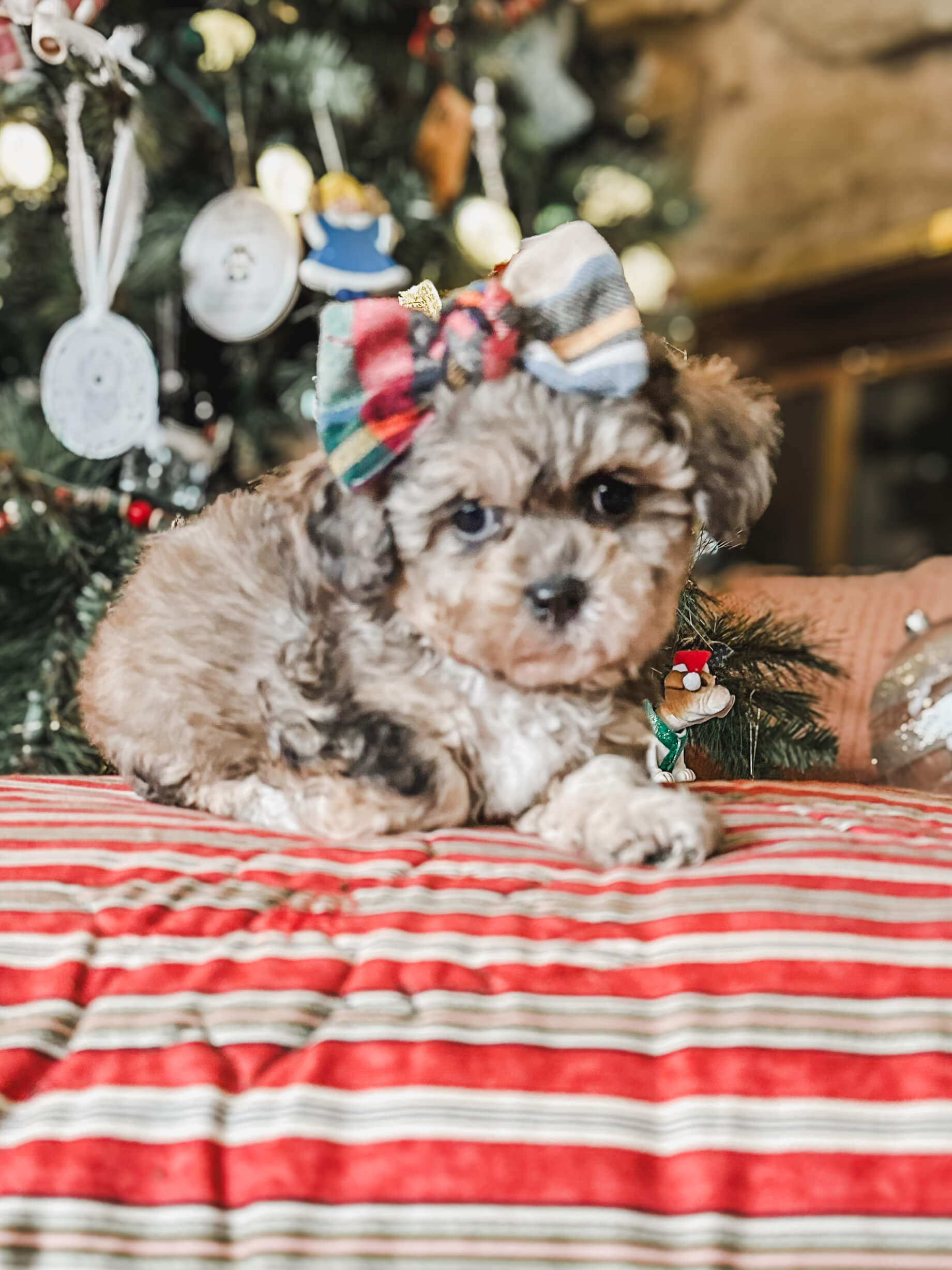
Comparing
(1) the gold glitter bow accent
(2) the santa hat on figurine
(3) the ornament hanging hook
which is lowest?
(2) the santa hat on figurine

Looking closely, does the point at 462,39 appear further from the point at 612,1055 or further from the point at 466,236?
the point at 612,1055

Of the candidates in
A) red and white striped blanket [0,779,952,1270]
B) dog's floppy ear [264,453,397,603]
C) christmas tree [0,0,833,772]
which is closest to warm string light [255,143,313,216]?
christmas tree [0,0,833,772]

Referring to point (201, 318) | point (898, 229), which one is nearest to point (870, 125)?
point (898, 229)

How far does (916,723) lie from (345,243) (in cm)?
134

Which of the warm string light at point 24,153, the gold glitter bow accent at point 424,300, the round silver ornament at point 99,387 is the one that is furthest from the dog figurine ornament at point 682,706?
the warm string light at point 24,153

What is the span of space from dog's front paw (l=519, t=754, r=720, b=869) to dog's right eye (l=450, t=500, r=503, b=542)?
26 centimetres

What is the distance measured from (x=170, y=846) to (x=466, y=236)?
1.71 m

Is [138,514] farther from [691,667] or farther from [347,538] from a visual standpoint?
[691,667]

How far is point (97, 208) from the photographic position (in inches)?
70.2

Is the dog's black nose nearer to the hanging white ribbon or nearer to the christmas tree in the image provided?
the christmas tree

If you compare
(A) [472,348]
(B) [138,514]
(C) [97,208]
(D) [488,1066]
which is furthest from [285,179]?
(D) [488,1066]

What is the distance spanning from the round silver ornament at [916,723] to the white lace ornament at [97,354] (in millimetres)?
1148

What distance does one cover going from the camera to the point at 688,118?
16.0ft

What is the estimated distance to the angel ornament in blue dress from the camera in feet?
6.50
